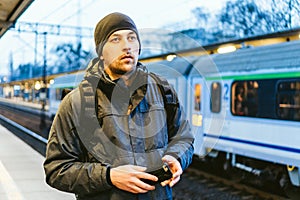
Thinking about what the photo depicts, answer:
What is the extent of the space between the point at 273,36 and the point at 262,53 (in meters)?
2.99

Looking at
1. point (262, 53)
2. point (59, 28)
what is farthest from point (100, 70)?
point (59, 28)

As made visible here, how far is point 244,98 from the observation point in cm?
738

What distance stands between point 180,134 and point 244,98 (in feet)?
19.9

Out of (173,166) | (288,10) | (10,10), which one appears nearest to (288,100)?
(288,10)

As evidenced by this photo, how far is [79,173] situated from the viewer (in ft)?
4.37

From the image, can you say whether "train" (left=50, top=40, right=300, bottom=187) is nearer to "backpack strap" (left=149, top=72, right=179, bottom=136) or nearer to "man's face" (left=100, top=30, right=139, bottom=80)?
"backpack strap" (left=149, top=72, right=179, bottom=136)

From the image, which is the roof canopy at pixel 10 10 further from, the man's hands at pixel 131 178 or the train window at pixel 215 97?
the man's hands at pixel 131 178

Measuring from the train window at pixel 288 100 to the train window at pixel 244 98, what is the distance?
0.60m

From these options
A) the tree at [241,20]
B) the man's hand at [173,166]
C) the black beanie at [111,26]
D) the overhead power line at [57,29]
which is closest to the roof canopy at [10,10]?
the black beanie at [111,26]

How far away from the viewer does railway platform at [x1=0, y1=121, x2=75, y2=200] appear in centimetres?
351

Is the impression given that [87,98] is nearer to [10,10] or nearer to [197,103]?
[10,10]

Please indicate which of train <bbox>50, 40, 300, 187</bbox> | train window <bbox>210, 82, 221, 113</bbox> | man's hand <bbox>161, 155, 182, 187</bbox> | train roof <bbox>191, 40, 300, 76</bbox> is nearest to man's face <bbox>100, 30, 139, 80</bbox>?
man's hand <bbox>161, 155, 182, 187</bbox>

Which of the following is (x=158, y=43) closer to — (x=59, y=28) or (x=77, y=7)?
(x=77, y=7)

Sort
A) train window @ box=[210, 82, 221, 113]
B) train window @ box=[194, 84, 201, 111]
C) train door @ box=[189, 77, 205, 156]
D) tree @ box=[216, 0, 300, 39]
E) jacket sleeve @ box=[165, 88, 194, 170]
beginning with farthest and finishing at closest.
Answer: tree @ box=[216, 0, 300, 39] → train window @ box=[194, 84, 201, 111] → train door @ box=[189, 77, 205, 156] → train window @ box=[210, 82, 221, 113] → jacket sleeve @ box=[165, 88, 194, 170]
